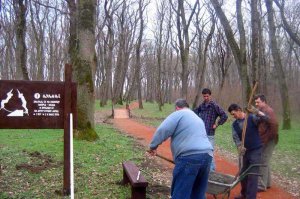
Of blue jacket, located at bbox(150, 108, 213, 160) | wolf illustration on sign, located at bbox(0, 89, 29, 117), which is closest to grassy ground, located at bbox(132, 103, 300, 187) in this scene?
blue jacket, located at bbox(150, 108, 213, 160)

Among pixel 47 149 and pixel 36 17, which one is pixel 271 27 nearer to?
pixel 47 149

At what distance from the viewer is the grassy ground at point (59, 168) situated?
7952 mm

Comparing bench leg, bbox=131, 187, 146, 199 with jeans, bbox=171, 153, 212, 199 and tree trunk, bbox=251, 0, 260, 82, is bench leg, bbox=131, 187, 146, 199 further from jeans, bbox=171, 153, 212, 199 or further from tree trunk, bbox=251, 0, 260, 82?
tree trunk, bbox=251, 0, 260, 82

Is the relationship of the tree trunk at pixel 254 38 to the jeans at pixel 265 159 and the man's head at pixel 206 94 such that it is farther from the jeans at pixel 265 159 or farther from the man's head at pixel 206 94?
the jeans at pixel 265 159

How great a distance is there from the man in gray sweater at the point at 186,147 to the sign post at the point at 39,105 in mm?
2424

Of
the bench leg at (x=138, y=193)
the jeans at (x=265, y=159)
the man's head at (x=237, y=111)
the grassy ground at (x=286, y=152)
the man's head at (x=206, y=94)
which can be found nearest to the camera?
the bench leg at (x=138, y=193)

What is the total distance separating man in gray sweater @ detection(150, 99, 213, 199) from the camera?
594cm

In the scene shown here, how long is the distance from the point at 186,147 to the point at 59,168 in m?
4.80

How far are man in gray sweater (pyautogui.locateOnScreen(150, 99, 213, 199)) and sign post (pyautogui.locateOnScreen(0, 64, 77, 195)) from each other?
242cm

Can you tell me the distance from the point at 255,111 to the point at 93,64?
8.17 metres

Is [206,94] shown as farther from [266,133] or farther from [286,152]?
[286,152]

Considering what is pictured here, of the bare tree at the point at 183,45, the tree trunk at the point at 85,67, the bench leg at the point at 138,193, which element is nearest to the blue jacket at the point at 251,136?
the bench leg at the point at 138,193

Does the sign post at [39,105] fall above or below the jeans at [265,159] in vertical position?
above

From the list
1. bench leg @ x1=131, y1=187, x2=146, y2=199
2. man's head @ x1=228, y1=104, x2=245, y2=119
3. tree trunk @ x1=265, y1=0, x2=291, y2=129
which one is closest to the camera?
bench leg @ x1=131, y1=187, x2=146, y2=199
